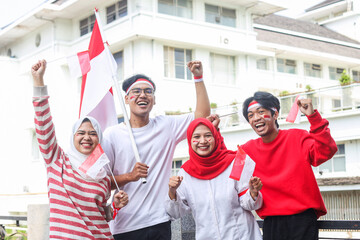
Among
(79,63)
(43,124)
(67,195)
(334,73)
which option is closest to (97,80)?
(79,63)

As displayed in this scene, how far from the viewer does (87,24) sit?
97.3 ft

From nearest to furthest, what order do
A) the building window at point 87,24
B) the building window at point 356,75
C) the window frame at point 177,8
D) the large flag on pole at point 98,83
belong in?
the large flag on pole at point 98,83 → the window frame at point 177,8 → the building window at point 87,24 → the building window at point 356,75

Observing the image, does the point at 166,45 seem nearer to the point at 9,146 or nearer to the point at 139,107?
the point at 9,146

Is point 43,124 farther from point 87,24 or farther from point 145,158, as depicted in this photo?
point 87,24

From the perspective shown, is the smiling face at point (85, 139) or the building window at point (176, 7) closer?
the smiling face at point (85, 139)

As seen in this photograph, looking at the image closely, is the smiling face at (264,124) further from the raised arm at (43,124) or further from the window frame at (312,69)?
the window frame at (312,69)

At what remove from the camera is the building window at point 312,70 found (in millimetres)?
38406

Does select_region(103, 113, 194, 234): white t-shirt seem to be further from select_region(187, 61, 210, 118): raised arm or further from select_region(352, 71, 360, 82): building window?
select_region(352, 71, 360, 82): building window

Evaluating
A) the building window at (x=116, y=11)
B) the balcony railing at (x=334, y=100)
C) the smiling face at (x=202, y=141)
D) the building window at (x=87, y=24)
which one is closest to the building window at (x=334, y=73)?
the balcony railing at (x=334, y=100)

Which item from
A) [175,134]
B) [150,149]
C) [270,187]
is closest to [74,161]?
[150,149]

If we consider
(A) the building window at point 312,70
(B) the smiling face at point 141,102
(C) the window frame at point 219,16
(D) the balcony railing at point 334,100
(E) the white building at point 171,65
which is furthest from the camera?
(A) the building window at point 312,70

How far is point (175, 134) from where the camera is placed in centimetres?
509

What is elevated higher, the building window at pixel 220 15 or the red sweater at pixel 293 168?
the building window at pixel 220 15

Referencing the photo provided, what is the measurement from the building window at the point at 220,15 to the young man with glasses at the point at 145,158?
941 inches
